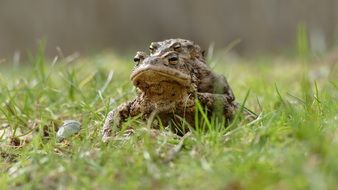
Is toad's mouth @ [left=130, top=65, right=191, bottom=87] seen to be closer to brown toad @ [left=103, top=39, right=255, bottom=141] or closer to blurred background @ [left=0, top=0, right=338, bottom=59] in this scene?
brown toad @ [left=103, top=39, right=255, bottom=141]

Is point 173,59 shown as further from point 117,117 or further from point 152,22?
point 152,22

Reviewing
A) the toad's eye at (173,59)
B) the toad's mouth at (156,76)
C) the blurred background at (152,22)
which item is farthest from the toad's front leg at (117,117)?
the blurred background at (152,22)

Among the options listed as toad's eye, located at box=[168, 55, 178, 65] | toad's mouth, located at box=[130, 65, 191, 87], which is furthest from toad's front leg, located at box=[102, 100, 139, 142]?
toad's eye, located at box=[168, 55, 178, 65]

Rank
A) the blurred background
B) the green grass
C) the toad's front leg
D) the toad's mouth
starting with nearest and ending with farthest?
the green grass < the toad's mouth < the toad's front leg < the blurred background

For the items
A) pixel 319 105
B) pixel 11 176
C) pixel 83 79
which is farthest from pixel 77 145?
pixel 83 79

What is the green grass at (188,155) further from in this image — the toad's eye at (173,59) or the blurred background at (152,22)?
the blurred background at (152,22)

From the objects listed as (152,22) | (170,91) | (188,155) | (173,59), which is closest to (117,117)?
(170,91)
